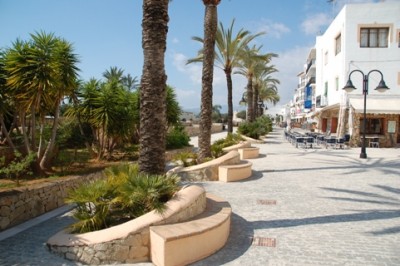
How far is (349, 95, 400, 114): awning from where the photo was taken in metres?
24.4

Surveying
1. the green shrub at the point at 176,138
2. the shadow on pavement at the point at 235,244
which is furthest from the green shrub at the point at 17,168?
the green shrub at the point at 176,138

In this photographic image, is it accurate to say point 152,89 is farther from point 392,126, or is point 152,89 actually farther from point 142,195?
point 392,126

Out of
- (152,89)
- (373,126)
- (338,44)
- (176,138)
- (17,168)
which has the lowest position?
(17,168)

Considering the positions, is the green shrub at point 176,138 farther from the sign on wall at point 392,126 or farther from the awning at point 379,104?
the sign on wall at point 392,126

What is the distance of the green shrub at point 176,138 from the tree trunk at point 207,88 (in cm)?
681

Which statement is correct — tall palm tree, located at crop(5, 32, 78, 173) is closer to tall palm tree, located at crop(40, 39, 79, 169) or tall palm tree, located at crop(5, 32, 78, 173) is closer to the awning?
tall palm tree, located at crop(40, 39, 79, 169)

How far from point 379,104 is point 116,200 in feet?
83.3

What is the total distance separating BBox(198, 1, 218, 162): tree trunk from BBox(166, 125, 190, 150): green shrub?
22.4 feet

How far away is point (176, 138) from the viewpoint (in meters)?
19.6

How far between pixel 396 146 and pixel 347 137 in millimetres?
5654

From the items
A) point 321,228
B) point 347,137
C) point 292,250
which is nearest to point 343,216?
point 321,228

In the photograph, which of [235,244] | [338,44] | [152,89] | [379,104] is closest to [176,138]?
[152,89]

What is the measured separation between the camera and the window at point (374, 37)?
1055 inches

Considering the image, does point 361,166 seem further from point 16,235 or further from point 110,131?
point 16,235
